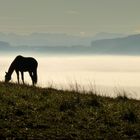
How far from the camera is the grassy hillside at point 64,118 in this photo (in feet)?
43.6

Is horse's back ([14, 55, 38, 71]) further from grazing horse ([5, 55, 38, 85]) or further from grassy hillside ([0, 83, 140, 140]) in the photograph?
grassy hillside ([0, 83, 140, 140])

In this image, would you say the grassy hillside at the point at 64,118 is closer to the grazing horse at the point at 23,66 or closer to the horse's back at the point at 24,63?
the grazing horse at the point at 23,66

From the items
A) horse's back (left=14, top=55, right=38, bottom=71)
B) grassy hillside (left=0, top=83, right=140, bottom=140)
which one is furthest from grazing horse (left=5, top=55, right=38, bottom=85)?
grassy hillside (left=0, top=83, right=140, bottom=140)

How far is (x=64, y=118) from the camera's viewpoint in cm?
1503

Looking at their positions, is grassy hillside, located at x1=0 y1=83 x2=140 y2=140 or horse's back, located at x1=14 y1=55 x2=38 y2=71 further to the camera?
horse's back, located at x1=14 y1=55 x2=38 y2=71

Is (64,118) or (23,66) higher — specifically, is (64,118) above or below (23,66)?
below

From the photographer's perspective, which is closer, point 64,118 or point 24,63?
point 64,118

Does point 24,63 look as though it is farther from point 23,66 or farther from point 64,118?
point 64,118

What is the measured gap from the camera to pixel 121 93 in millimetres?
22484

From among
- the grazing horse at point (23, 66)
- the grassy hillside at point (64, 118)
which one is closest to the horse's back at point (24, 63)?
the grazing horse at point (23, 66)

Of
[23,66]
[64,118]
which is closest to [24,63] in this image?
[23,66]

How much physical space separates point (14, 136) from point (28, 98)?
5601mm

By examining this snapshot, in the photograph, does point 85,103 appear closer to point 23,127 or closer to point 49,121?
point 49,121

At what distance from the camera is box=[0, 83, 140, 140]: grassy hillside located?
13.3 metres
